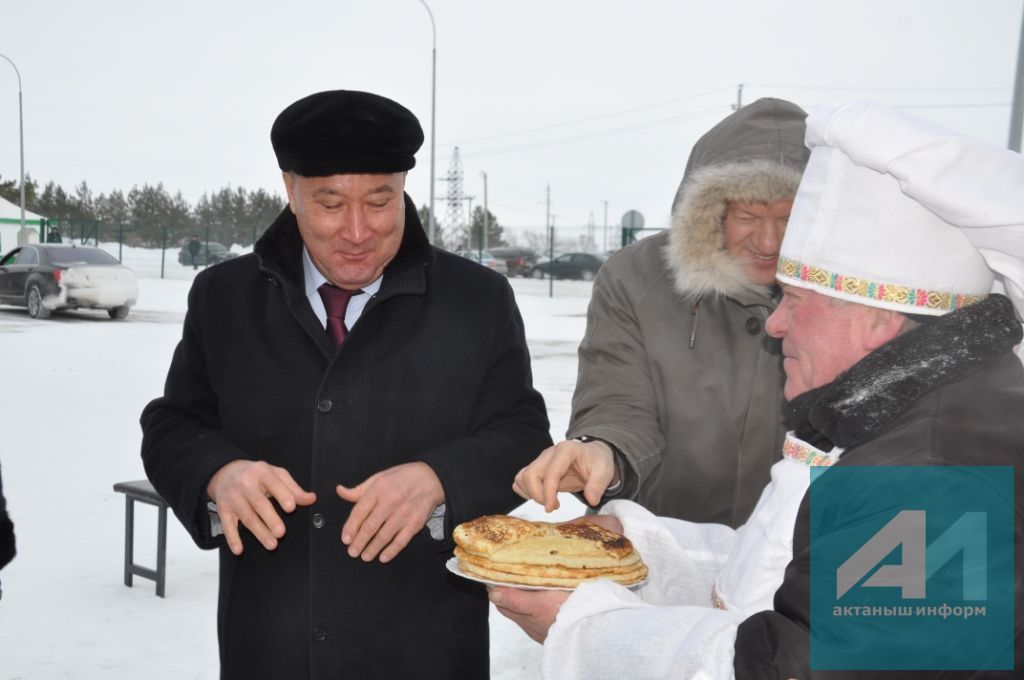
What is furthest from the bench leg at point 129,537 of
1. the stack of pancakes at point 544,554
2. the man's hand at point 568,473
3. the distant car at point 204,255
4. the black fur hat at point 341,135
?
the distant car at point 204,255

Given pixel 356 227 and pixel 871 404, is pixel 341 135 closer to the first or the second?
pixel 356 227

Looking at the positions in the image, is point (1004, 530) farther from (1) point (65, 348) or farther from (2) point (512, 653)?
(1) point (65, 348)

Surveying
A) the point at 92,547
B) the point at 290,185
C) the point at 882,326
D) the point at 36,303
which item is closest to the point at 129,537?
the point at 92,547

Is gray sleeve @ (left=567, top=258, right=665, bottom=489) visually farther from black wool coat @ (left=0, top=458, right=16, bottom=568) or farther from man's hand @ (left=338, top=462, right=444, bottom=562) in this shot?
black wool coat @ (left=0, top=458, right=16, bottom=568)

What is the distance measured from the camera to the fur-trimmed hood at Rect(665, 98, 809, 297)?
248 centimetres

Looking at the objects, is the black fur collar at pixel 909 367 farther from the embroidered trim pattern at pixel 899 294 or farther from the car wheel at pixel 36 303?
the car wheel at pixel 36 303

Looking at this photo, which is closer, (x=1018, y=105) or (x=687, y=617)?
(x=687, y=617)

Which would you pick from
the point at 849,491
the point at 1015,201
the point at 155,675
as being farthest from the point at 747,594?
the point at 155,675

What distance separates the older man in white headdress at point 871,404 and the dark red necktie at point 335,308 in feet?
3.18

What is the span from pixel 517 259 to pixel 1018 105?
32.7 metres

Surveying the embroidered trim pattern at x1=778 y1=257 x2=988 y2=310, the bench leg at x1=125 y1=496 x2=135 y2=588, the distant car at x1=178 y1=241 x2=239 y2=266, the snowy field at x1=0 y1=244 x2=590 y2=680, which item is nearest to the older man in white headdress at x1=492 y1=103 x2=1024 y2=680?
the embroidered trim pattern at x1=778 y1=257 x2=988 y2=310

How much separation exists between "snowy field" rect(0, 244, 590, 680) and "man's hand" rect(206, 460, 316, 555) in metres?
2.23

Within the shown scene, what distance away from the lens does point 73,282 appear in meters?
17.5

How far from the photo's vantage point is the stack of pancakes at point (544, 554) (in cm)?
182
